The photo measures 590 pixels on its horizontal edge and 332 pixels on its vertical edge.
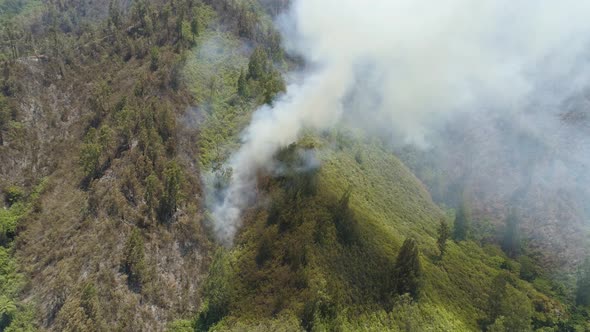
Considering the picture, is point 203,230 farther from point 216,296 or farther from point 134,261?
point 216,296

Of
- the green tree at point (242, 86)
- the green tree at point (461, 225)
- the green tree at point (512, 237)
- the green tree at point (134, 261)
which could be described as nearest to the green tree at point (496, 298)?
the green tree at point (461, 225)

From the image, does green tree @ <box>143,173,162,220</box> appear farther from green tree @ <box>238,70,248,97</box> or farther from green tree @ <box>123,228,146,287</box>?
green tree @ <box>238,70,248,97</box>

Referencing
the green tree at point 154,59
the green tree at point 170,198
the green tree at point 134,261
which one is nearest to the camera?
the green tree at point 134,261

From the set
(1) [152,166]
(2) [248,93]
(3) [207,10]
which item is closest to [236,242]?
(1) [152,166]

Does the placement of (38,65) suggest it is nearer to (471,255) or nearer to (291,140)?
(291,140)

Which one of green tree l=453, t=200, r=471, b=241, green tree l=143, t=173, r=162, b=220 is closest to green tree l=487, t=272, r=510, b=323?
green tree l=453, t=200, r=471, b=241

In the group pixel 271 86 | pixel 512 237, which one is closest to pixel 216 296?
pixel 271 86

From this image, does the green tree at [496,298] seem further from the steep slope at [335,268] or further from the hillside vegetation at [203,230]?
the steep slope at [335,268]
